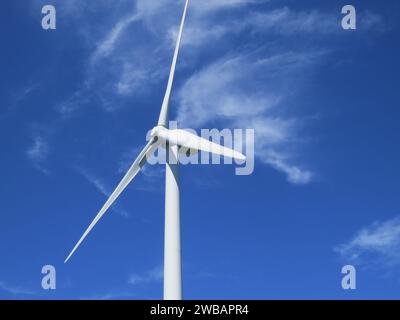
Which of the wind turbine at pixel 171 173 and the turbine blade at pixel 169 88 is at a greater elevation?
the turbine blade at pixel 169 88

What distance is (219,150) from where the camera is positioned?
3528 cm

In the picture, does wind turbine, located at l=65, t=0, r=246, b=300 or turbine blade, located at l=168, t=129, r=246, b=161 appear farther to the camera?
turbine blade, located at l=168, t=129, r=246, b=161

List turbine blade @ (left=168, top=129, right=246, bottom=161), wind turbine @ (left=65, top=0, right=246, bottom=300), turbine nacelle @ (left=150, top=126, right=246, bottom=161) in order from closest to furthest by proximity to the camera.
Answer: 1. wind turbine @ (left=65, top=0, right=246, bottom=300)
2. turbine blade @ (left=168, top=129, right=246, bottom=161)
3. turbine nacelle @ (left=150, top=126, right=246, bottom=161)

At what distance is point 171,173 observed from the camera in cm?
3434

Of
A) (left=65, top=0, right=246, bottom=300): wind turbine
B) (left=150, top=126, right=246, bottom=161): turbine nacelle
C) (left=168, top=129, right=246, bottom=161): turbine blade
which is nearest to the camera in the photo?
(left=65, top=0, right=246, bottom=300): wind turbine

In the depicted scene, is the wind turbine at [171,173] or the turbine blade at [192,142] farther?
the turbine blade at [192,142]

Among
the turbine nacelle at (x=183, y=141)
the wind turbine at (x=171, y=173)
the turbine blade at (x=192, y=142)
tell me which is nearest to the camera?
the wind turbine at (x=171, y=173)

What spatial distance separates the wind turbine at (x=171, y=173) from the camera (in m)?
31.1

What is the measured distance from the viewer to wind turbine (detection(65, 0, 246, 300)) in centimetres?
3115

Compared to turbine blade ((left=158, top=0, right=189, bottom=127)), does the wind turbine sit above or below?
below

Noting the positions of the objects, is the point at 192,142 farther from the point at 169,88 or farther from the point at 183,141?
the point at 169,88

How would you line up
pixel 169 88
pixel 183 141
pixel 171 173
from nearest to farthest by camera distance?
pixel 171 173, pixel 183 141, pixel 169 88

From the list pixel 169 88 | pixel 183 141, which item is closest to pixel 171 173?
pixel 183 141
